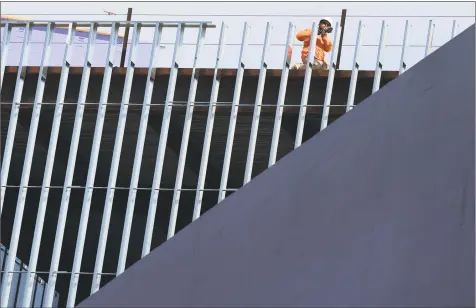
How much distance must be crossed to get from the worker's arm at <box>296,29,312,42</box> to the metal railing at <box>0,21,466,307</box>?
0.13 m

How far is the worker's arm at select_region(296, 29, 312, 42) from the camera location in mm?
24916

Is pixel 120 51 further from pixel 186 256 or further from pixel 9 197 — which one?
pixel 186 256

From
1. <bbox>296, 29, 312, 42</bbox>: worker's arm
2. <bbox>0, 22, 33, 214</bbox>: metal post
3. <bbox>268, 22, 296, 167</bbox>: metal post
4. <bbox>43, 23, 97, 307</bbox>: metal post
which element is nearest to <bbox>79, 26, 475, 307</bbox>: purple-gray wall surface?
<bbox>268, 22, 296, 167</bbox>: metal post

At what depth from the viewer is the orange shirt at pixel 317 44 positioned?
24797 mm

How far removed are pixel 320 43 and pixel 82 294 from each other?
1512 centimetres

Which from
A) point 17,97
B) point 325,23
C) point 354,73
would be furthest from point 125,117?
point 354,73

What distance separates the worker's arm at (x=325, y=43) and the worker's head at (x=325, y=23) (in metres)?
0.21

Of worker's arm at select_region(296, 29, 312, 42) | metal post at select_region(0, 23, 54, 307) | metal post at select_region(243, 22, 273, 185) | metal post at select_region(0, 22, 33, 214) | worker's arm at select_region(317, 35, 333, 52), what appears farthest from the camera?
metal post at select_region(0, 22, 33, 214)

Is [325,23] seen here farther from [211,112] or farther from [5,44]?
[5,44]

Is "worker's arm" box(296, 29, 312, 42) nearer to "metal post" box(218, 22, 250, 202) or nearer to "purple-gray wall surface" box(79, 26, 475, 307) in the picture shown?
"metal post" box(218, 22, 250, 202)

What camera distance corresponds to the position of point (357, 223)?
7957 millimetres

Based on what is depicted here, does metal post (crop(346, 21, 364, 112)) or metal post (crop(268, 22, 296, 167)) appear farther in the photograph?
metal post (crop(268, 22, 296, 167))

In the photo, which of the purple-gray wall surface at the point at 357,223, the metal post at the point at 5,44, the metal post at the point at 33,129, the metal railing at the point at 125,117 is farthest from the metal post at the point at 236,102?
the purple-gray wall surface at the point at 357,223

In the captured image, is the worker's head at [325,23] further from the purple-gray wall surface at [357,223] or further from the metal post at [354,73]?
the purple-gray wall surface at [357,223]
